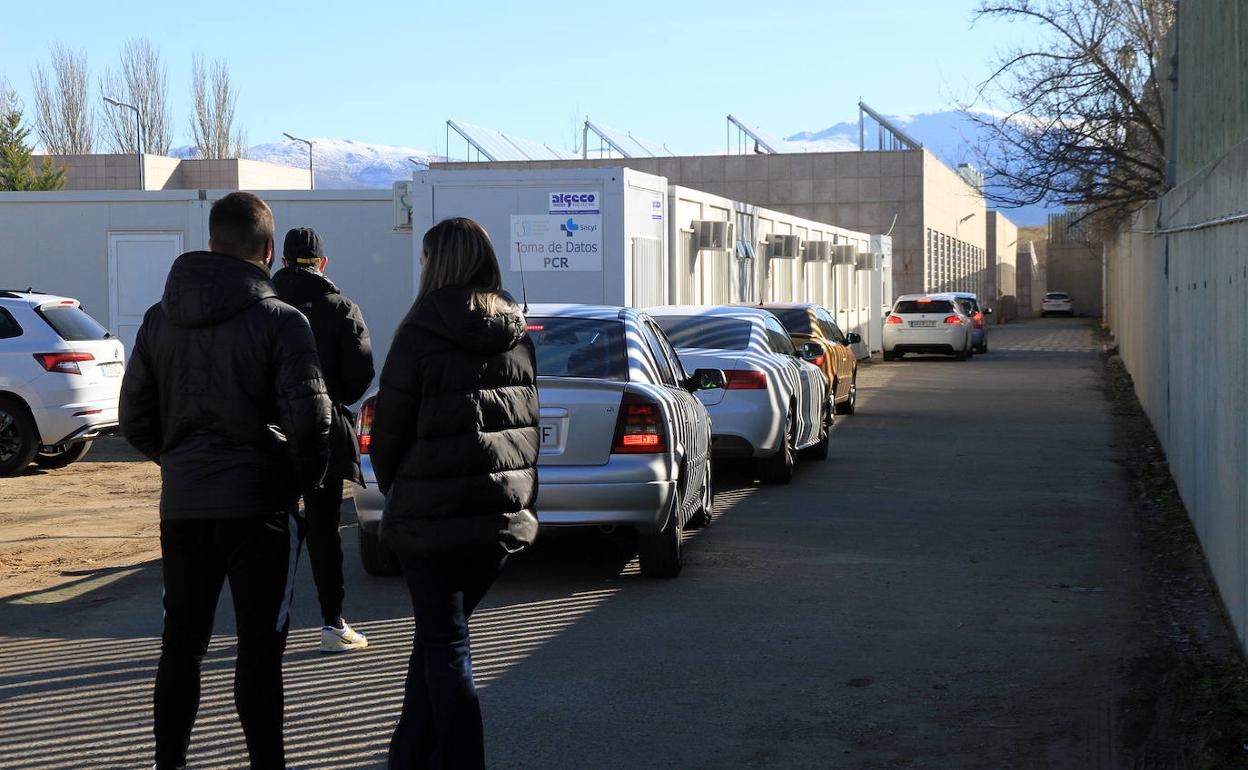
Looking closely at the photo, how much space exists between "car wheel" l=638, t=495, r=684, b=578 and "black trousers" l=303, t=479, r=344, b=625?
217cm

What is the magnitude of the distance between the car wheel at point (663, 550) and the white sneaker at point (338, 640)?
2.13m

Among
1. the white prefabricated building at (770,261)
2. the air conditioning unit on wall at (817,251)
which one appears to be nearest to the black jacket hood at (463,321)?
the white prefabricated building at (770,261)

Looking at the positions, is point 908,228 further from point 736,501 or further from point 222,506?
point 222,506

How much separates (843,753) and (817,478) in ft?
28.2

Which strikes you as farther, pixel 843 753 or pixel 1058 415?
pixel 1058 415

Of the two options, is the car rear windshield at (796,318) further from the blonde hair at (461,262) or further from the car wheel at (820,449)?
the blonde hair at (461,262)

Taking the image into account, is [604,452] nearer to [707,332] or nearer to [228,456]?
[228,456]

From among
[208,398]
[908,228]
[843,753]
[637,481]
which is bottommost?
[843,753]

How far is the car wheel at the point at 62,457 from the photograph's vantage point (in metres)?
15.3

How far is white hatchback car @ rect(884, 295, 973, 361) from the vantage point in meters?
37.1

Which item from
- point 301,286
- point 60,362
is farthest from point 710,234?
point 301,286

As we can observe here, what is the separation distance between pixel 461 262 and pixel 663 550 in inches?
171

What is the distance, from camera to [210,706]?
5.97 meters

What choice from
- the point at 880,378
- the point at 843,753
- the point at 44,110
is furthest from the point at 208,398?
the point at 44,110
